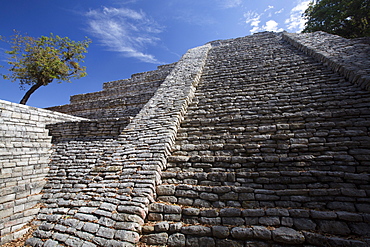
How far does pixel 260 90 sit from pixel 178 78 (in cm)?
330

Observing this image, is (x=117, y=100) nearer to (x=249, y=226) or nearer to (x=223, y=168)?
(x=223, y=168)

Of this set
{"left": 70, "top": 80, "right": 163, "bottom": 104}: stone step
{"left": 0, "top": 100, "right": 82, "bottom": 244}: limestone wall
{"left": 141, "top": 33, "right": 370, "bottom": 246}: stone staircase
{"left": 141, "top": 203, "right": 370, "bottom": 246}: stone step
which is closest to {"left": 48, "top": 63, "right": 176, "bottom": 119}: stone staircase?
{"left": 70, "top": 80, "right": 163, "bottom": 104}: stone step

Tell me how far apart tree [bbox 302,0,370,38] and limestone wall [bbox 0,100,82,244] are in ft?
54.4

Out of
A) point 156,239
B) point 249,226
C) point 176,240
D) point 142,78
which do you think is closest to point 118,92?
point 142,78

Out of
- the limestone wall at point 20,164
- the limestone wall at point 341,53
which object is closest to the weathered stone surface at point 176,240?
the limestone wall at point 20,164

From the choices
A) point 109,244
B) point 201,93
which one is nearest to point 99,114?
point 201,93

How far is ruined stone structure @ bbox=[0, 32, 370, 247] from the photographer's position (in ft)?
7.51

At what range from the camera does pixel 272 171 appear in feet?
9.46

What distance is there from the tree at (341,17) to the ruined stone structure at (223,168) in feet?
21.2

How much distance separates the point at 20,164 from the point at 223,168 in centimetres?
490

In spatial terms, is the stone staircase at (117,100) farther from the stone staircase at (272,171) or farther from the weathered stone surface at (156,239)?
the weathered stone surface at (156,239)

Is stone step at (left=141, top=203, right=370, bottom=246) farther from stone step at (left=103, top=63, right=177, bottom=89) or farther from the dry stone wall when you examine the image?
stone step at (left=103, top=63, right=177, bottom=89)

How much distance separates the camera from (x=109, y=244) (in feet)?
7.29

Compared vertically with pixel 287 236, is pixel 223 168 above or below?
above
